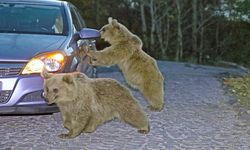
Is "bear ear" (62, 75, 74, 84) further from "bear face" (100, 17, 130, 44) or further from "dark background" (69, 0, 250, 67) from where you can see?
"dark background" (69, 0, 250, 67)

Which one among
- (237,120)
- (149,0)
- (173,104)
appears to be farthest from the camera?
(149,0)

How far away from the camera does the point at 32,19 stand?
8.16 m

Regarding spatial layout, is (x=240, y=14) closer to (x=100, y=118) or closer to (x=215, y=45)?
(x=215, y=45)

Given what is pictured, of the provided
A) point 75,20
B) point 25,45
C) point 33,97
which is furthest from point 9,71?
point 75,20

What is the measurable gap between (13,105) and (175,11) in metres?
22.2

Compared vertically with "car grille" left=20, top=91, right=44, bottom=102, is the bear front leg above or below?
above

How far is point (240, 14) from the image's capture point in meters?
27.9

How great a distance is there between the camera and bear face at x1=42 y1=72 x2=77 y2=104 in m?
5.96

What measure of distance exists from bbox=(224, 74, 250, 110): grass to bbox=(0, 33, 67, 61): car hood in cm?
355

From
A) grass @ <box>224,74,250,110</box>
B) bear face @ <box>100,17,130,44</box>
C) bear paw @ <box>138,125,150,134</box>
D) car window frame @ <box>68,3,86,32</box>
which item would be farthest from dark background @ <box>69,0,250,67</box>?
bear paw @ <box>138,125,150,134</box>

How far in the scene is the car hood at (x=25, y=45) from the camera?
6.71 m

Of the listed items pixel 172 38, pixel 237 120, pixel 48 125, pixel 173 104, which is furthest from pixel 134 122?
pixel 172 38

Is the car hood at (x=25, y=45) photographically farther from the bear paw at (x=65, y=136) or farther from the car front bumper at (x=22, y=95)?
the bear paw at (x=65, y=136)

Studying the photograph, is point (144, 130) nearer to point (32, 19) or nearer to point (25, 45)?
point (25, 45)
